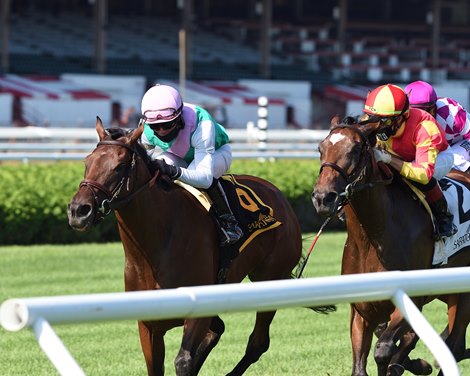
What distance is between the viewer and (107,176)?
459cm

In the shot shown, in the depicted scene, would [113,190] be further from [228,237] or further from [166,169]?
[228,237]

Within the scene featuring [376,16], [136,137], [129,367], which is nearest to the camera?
[136,137]

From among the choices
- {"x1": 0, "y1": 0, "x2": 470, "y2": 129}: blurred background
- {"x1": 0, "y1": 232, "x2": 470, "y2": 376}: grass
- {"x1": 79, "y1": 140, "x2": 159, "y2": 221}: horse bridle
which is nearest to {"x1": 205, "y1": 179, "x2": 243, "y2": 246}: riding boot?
{"x1": 79, "y1": 140, "x2": 159, "y2": 221}: horse bridle

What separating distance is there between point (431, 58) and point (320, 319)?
31322 mm

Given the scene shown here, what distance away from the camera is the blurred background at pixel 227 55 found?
1088 inches

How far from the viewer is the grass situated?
5836 mm

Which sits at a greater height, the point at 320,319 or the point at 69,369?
the point at 69,369

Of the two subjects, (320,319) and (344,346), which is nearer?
(344,346)

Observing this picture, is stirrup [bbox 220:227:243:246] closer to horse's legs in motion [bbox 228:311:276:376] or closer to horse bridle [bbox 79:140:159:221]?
horse bridle [bbox 79:140:159:221]

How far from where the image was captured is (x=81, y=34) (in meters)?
34.7

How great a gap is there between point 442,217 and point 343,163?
807 mm

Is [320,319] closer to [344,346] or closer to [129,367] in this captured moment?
[344,346]

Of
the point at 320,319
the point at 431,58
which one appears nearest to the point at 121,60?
the point at 431,58

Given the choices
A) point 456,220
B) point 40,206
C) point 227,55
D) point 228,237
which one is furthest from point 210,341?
point 227,55
